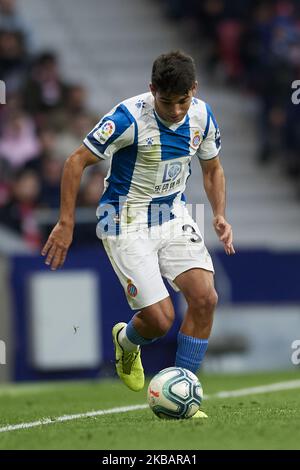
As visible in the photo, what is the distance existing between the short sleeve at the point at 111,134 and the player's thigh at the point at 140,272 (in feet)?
2.11

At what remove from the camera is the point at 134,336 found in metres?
8.39

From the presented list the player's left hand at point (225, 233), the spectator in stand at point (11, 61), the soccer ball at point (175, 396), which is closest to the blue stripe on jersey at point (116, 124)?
the player's left hand at point (225, 233)

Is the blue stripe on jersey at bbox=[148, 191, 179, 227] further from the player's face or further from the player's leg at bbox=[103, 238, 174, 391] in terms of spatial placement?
the player's face

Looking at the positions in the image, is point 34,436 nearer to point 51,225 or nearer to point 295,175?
point 51,225

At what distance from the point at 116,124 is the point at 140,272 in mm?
965

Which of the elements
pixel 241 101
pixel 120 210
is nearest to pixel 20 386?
pixel 120 210

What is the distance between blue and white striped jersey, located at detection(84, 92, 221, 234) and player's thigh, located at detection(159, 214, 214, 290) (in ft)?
0.59

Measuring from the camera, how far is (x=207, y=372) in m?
14.3

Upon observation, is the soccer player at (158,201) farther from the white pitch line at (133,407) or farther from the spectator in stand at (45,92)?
the spectator in stand at (45,92)

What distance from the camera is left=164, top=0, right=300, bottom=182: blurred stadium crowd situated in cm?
1714

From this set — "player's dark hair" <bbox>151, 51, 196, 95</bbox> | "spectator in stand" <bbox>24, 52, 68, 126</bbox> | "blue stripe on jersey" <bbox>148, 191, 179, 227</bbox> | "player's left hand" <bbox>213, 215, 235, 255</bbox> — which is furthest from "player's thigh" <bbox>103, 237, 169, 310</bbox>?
"spectator in stand" <bbox>24, 52, 68, 126</bbox>

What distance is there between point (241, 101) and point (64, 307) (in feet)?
23.1

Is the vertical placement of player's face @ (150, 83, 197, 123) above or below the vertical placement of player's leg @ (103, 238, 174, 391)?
Result: above

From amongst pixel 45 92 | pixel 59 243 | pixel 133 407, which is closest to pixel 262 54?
pixel 45 92
